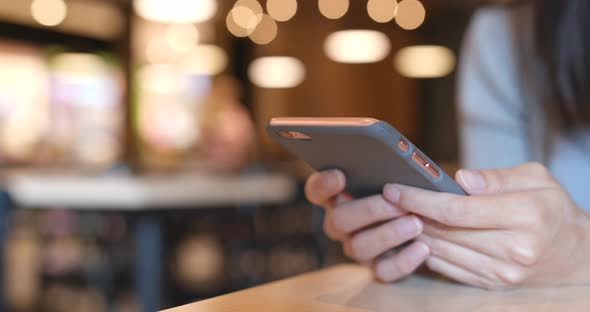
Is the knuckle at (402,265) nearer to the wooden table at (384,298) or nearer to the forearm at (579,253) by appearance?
the wooden table at (384,298)

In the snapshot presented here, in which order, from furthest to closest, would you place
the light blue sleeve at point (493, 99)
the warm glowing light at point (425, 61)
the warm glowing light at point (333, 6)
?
the warm glowing light at point (425, 61)
the warm glowing light at point (333, 6)
the light blue sleeve at point (493, 99)

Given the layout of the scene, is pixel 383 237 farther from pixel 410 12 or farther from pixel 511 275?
pixel 410 12

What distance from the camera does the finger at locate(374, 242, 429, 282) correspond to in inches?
28.1

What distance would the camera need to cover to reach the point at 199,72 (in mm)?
8438

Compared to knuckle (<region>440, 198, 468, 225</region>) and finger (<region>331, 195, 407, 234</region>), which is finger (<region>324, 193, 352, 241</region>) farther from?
knuckle (<region>440, 198, 468, 225</region>)

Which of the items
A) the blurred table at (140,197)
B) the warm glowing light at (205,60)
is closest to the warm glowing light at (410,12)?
the warm glowing light at (205,60)

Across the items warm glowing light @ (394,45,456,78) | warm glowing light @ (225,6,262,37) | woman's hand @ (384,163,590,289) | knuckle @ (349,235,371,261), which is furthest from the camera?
warm glowing light @ (394,45,456,78)

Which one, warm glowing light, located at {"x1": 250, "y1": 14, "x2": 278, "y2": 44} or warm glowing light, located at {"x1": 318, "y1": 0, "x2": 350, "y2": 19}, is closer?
warm glowing light, located at {"x1": 318, "y1": 0, "x2": 350, "y2": 19}

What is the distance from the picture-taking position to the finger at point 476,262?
0.68 metres

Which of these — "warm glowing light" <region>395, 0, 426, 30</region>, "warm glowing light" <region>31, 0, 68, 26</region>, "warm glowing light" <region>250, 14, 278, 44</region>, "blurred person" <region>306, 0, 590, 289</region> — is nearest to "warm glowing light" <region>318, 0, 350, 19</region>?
"warm glowing light" <region>395, 0, 426, 30</region>

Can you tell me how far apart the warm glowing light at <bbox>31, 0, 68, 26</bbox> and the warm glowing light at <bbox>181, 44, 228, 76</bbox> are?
1800mm

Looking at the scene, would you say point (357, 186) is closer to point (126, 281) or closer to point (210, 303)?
point (210, 303)

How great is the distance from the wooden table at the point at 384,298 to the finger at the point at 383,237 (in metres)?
0.03

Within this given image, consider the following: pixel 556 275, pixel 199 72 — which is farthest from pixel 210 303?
pixel 199 72
